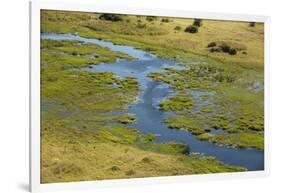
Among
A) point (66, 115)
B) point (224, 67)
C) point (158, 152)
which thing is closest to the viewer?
point (66, 115)

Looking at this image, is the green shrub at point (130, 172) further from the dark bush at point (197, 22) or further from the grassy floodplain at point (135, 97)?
the dark bush at point (197, 22)

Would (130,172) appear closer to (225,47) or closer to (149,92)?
(149,92)

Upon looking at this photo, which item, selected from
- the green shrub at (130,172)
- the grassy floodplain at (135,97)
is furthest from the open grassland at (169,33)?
the green shrub at (130,172)

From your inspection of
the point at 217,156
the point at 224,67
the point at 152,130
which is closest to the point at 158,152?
the point at 152,130

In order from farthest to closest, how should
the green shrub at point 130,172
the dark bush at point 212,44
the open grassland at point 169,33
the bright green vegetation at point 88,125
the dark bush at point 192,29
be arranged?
the dark bush at point 212,44, the dark bush at point 192,29, the green shrub at point 130,172, the open grassland at point 169,33, the bright green vegetation at point 88,125

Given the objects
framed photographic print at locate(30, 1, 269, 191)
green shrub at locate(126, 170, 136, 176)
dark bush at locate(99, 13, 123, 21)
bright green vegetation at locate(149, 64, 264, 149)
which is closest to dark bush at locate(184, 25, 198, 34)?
framed photographic print at locate(30, 1, 269, 191)

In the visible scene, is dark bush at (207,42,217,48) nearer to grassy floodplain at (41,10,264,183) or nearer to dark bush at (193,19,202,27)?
grassy floodplain at (41,10,264,183)
